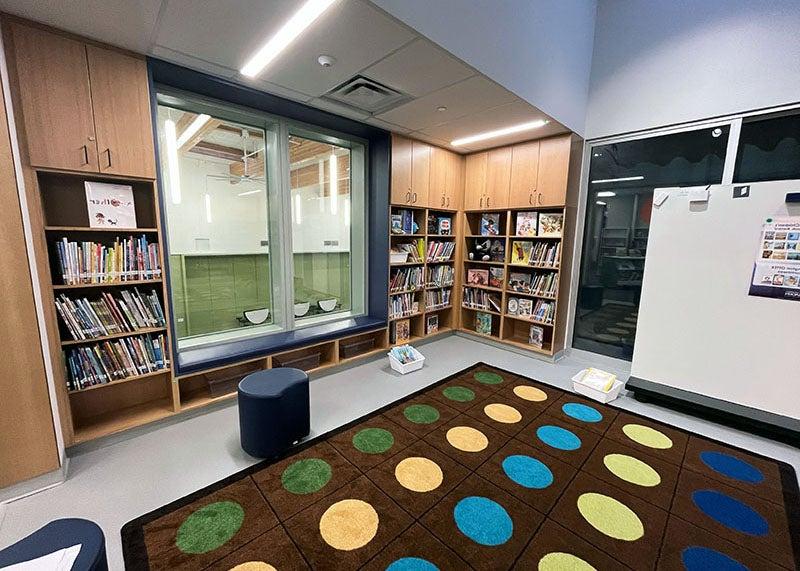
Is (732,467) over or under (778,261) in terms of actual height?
under

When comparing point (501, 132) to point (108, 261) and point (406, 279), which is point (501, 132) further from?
point (108, 261)

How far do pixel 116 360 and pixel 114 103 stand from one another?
174cm

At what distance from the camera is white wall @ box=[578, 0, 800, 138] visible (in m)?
2.63

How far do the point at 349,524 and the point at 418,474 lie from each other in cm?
53

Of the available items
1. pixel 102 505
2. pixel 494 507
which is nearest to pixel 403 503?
pixel 494 507

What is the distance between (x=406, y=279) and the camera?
421 cm

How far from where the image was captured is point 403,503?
1813 mm

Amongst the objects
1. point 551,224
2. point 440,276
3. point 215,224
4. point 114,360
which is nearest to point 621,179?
point 551,224

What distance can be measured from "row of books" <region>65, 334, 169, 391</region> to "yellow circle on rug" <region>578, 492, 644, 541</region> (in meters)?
2.98

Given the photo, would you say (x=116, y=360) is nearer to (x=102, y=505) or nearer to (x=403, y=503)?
(x=102, y=505)

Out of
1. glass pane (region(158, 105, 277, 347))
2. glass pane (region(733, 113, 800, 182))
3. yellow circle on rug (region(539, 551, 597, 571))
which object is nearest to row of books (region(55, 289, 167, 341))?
glass pane (region(158, 105, 277, 347))

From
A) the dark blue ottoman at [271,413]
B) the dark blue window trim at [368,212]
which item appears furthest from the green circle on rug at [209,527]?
the dark blue window trim at [368,212]

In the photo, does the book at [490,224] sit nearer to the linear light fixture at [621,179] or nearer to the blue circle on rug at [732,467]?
the linear light fixture at [621,179]

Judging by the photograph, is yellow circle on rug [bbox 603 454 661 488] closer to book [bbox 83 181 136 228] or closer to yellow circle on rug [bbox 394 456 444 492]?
yellow circle on rug [bbox 394 456 444 492]
